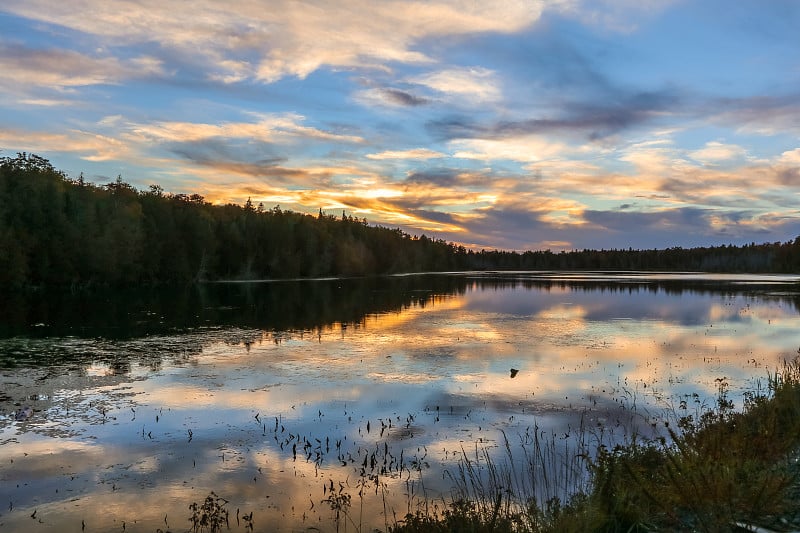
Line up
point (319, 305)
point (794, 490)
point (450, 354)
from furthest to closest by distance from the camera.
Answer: point (319, 305)
point (450, 354)
point (794, 490)

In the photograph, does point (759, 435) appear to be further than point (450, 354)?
No

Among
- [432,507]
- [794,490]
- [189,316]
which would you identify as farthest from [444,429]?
[189,316]

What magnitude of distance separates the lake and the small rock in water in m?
0.03

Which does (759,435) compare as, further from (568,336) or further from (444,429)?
(568,336)

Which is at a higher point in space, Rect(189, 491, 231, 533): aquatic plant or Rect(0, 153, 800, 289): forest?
Rect(0, 153, 800, 289): forest

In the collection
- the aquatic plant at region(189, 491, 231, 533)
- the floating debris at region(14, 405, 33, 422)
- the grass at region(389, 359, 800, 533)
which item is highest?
the grass at region(389, 359, 800, 533)

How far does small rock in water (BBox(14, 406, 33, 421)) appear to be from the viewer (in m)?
14.1

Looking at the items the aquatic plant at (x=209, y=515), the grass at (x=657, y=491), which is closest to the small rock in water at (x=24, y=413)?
the aquatic plant at (x=209, y=515)

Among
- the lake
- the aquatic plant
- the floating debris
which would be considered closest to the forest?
the lake

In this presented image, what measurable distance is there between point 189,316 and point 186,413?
1075 inches

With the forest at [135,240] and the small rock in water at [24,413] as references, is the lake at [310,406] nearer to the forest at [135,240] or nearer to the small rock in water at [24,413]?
the small rock in water at [24,413]

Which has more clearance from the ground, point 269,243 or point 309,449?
point 269,243

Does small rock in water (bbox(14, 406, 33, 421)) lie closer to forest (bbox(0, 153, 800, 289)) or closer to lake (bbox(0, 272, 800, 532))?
lake (bbox(0, 272, 800, 532))

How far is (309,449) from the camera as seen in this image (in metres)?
12.1
